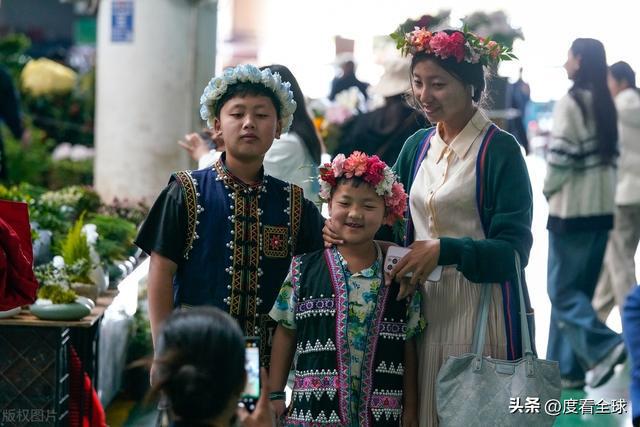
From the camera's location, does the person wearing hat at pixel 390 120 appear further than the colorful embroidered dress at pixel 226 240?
Yes

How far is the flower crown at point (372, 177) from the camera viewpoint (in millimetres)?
3957

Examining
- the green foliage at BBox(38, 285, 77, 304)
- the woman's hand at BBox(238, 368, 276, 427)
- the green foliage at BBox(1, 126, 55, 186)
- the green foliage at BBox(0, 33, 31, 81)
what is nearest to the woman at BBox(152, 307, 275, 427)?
the woman's hand at BBox(238, 368, 276, 427)

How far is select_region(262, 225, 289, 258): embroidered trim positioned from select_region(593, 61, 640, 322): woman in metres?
5.74

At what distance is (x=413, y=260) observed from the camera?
387 cm

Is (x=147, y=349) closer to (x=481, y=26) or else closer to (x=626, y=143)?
(x=481, y=26)

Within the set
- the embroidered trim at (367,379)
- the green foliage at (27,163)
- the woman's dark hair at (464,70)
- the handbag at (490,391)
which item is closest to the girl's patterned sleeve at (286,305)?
the embroidered trim at (367,379)

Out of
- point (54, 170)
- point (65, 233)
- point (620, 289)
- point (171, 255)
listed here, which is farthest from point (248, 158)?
point (54, 170)

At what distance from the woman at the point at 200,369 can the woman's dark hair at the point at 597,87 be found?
5.59 meters

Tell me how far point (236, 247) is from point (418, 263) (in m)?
0.59

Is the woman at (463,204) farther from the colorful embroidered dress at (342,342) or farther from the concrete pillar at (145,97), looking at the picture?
the concrete pillar at (145,97)

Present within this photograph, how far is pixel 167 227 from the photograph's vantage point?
3.93 m

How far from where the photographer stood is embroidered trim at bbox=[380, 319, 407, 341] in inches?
154

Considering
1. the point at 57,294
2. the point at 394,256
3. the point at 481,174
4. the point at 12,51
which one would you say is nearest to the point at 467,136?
the point at 481,174

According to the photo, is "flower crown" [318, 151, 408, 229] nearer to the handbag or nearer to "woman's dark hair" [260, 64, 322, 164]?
the handbag
